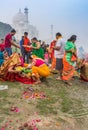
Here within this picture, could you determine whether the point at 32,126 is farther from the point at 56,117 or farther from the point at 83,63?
the point at 83,63

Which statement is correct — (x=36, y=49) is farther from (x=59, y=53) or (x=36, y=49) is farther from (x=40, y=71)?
(x=40, y=71)

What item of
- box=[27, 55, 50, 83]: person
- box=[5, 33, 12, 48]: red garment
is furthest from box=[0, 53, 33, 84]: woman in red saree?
box=[5, 33, 12, 48]: red garment

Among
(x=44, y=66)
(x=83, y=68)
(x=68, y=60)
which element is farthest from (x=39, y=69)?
(x=83, y=68)

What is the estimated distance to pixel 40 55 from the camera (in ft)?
52.1

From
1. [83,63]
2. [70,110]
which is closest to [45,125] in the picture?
[70,110]

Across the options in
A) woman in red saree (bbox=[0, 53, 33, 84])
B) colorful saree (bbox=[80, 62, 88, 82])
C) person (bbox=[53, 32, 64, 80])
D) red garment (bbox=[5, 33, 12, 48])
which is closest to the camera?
woman in red saree (bbox=[0, 53, 33, 84])

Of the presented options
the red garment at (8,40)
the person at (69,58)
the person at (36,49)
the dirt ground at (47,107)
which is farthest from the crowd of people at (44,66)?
the person at (36,49)

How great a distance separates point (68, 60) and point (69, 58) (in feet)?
0.33

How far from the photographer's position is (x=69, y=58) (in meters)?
13.6

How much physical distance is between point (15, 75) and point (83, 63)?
3617 mm

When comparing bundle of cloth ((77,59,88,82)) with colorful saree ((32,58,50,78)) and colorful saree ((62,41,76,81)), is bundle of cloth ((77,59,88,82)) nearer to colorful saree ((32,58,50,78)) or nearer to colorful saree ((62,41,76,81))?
colorful saree ((62,41,76,81))

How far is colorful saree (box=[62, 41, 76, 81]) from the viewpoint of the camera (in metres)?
13.5

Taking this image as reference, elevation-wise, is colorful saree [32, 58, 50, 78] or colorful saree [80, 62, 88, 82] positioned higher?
colorful saree [32, 58, 50, 78]

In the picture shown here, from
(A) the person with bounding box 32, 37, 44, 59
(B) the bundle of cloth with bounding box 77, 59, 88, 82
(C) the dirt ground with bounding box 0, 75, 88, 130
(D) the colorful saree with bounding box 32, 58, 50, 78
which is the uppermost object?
(A) the person with bounding box 32, 37, 44, 59
